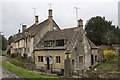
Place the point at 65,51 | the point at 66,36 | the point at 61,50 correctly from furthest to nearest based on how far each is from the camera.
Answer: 1. the point at 66,36
2. the point at 61,50
3. the point at 65,51

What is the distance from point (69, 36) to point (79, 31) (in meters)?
2.68

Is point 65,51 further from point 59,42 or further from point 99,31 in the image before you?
point 99,31

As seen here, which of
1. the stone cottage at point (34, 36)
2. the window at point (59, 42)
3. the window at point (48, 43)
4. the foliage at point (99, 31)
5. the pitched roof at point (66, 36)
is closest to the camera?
the pitched roof at point (66, 36)

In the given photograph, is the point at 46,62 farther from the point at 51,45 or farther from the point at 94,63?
the point at 94,63

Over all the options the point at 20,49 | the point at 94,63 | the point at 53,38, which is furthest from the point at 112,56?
the point at 20,49

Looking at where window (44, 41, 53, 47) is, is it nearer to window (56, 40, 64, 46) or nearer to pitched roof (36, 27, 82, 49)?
pitched roof (36, 27, 82, 49)

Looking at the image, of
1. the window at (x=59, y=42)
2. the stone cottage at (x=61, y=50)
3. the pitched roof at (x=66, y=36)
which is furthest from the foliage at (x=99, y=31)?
the window at (x=59, y=42)

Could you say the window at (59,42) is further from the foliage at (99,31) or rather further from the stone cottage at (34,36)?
the foliage at (99,31)

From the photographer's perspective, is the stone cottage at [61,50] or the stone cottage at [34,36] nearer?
the stone cottage at [61,50]

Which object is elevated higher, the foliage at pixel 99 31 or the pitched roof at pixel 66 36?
the foliage at pixel 99 31

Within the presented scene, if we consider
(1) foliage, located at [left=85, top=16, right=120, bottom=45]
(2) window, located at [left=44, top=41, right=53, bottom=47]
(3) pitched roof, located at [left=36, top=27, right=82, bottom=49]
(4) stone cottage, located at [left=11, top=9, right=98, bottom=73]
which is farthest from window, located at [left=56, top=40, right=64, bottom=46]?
(1) foliage, located at [left=85, top=16, right=120, bottom=45]

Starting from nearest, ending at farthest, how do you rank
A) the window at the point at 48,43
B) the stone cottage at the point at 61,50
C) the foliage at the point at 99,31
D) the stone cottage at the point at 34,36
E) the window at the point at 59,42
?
the stone cottage at the point at 61,50 → the window at the point at 59,42 → the window at the point at 48,43 → the stone cottage at the point at 34,36 → the foliage at the point at 99,31

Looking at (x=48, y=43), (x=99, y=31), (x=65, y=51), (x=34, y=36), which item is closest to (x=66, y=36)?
(x=65, y=51)

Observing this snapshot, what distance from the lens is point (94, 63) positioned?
31109 mm
